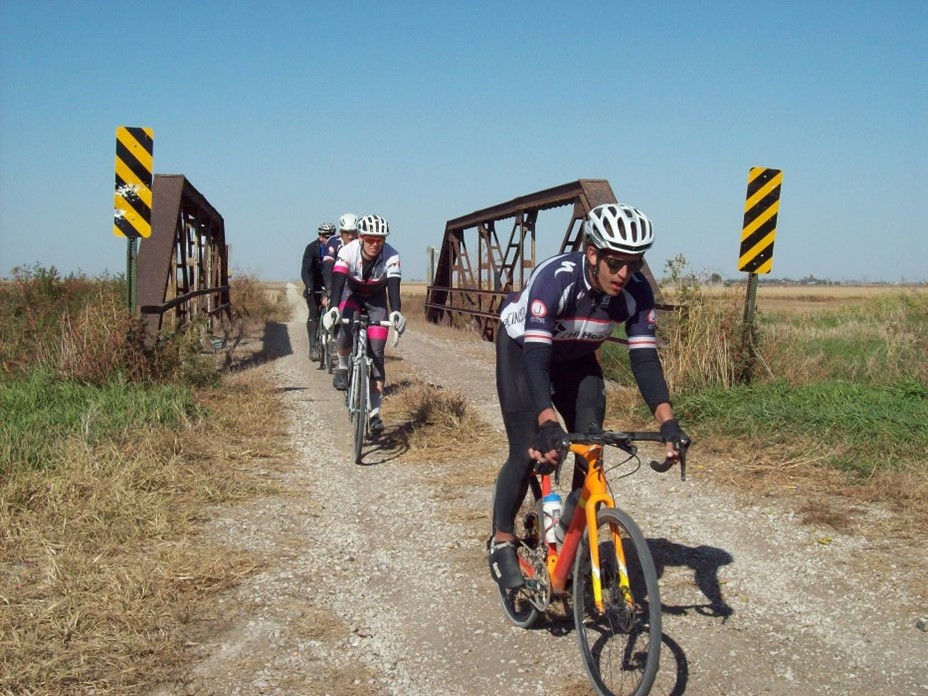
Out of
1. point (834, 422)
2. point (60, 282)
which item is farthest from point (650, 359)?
point (60, 282)

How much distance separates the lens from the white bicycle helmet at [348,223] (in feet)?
32.9

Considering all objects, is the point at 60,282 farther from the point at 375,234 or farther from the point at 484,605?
the point at 484,605

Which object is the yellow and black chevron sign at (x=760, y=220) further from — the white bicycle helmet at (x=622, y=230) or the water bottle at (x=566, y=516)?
the water bottle at (x=566, y=516)

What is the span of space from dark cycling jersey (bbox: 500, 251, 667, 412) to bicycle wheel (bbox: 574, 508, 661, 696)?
0.56m

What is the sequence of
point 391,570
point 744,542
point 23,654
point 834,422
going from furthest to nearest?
point 834,422, point 744,542, point 391,570, point 23,654

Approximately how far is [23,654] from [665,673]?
2.53 metres

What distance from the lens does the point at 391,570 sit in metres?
4.69

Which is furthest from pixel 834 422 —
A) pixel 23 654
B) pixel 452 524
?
pixel 23 654

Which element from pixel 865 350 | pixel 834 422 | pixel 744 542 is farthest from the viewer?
pixel 865 350

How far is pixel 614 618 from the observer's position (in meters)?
3.23

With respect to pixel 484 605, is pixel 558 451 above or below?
above

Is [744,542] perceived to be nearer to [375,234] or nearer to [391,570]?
[391,570]

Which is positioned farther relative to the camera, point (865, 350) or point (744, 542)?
point (865, 350)

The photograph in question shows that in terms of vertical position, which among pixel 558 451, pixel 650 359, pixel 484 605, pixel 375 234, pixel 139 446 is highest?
pixel 375 234
